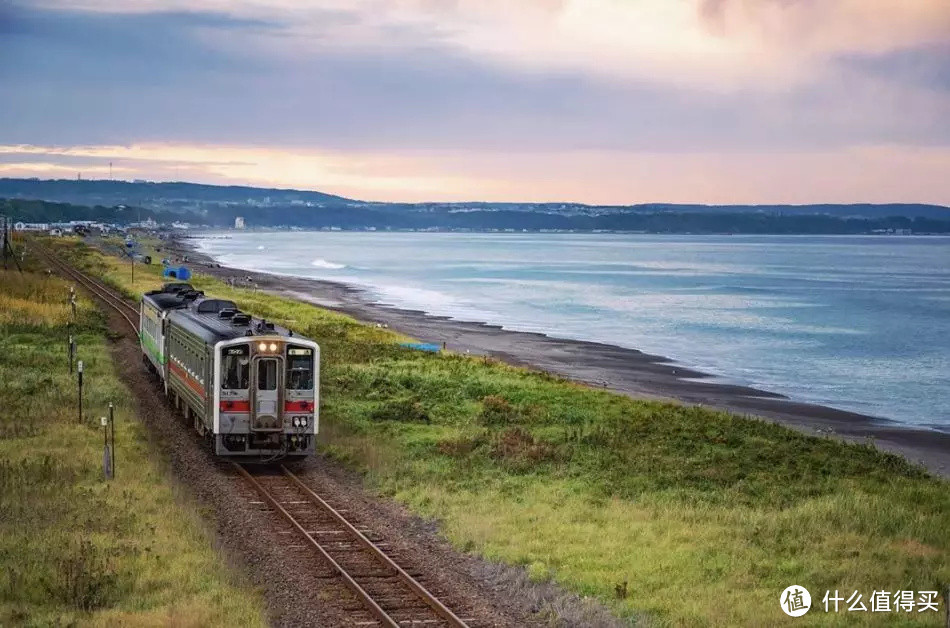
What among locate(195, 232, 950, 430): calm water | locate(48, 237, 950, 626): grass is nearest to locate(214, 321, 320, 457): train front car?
locate(48, 237, 950, 626): grass

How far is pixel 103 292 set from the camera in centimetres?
8281

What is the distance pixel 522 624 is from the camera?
54.2 ft

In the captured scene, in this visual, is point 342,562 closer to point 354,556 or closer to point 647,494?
point 354,556

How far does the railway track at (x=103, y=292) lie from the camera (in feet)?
217

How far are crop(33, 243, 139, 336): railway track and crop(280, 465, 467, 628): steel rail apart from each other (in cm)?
3650

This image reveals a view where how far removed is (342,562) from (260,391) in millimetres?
7820

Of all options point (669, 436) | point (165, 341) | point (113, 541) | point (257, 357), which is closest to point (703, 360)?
point (669, 436)

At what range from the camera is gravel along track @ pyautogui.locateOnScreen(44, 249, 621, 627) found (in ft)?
55.0

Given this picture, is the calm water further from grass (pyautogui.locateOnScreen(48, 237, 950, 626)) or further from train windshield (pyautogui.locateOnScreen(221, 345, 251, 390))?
train windshield (pyautogui.locateOnScreen(221, 345, 251, 390))

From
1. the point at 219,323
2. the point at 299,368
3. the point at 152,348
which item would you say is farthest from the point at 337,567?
the point at 152,348

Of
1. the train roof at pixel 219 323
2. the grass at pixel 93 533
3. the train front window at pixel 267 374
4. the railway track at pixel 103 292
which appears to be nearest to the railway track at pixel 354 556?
the grass at pixel 93 533

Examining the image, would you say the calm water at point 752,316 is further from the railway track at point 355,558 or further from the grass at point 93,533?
the grass at point 93,533

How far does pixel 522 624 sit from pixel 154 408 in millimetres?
21612

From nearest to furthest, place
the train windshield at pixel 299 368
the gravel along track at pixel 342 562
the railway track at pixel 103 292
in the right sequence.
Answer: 1. the gravel along track at pixel 342 562
2. the train windshield at pixel 299 368
3. the railway track at pixel 103 292
